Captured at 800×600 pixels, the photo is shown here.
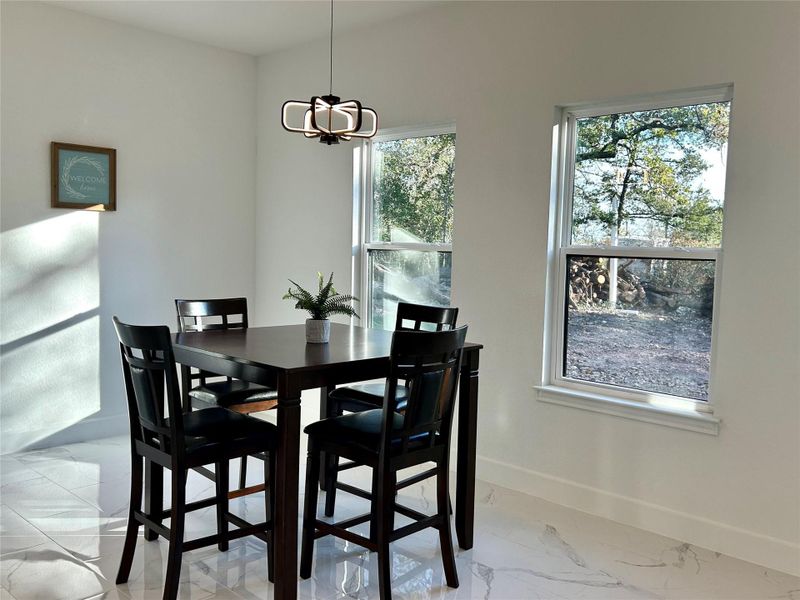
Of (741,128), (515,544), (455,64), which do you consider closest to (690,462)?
(515,544)

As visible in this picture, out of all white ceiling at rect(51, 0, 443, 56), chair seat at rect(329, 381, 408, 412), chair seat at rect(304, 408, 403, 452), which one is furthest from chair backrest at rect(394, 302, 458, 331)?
white ceiling at rect(51, 0, 443, 56)

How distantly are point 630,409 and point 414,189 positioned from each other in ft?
6.20

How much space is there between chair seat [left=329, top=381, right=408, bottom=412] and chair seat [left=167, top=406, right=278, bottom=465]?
71cm

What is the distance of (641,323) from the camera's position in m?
3.45

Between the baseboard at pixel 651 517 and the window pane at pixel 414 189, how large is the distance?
4.66 ft

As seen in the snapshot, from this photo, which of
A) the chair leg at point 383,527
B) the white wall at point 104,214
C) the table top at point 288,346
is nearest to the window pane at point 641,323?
the table top at point 288,346

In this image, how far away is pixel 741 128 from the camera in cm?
301

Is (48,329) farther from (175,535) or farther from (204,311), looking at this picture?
(175,535)

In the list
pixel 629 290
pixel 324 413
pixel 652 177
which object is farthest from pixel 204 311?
pixel 652 177

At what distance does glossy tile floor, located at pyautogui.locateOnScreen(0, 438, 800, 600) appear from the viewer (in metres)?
2.70

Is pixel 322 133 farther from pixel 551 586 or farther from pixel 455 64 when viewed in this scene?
pixel 551 586

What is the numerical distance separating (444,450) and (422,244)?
6.03ft

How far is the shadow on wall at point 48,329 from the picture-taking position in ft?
13.9

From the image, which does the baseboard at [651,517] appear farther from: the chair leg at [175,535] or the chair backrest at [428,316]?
the chair leg at [175,535]
